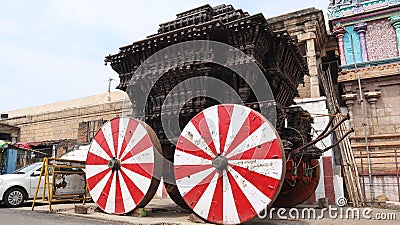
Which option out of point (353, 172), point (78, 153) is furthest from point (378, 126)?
point (78, 153)

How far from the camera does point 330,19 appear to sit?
46.2 ft

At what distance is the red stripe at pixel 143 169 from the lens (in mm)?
6035

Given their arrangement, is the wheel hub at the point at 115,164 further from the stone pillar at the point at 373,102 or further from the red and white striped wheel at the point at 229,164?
the stone pillar at the point at 373,102

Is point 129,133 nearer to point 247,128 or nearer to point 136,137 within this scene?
point 136,137

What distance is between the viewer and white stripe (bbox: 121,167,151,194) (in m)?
5.99

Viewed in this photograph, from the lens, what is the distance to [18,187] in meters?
9.24

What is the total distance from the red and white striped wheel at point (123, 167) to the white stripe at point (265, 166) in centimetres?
189

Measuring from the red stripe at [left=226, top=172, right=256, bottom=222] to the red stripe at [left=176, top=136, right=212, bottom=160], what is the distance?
2.14ft

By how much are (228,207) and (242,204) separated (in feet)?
0.75

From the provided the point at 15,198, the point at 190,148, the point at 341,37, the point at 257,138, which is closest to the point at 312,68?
the point at 341,37

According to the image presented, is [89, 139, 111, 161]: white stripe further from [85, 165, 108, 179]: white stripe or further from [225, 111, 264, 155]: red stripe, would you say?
[225, 111, 264, 155]: red stripe

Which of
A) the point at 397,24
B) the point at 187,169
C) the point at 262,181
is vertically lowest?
the point at 262,181

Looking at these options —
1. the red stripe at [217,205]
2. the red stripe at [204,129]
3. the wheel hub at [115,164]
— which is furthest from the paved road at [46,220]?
the red stripe at [204,129]

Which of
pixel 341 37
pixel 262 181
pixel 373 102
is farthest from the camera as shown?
pixel 341 37
